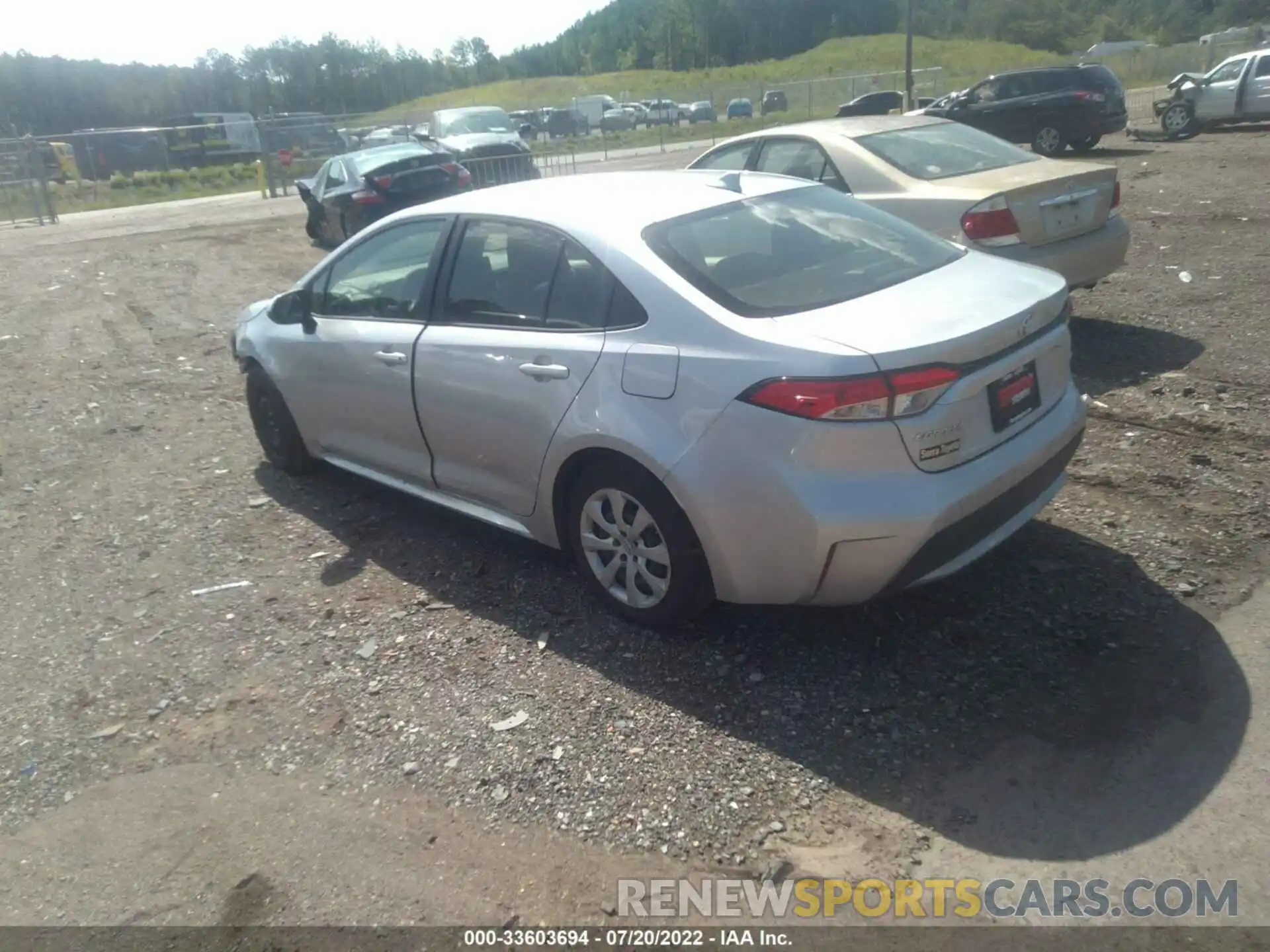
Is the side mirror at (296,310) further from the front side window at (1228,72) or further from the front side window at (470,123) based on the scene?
the front side window at (1228,72)

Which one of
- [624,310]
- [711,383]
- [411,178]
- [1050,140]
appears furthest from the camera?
[1050,140]

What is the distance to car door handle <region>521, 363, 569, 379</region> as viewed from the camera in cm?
399

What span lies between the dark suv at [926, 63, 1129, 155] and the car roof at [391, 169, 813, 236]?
60.2 ft

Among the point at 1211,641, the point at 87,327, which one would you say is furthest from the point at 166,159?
the point at 1211,641

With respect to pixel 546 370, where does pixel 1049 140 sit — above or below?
below

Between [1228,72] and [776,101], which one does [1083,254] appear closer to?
[1228,72]

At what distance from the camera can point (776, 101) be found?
44438mm

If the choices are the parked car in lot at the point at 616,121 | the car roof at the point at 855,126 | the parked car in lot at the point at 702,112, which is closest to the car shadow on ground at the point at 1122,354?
the car roof at the point at 855,126

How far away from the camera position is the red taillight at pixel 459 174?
15.7 metres

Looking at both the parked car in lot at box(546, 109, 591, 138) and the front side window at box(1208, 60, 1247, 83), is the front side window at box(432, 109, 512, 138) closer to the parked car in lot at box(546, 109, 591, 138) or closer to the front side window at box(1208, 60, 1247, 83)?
the parked car in lot at box(546, 109, 591, 138)

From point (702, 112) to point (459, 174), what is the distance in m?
35.1

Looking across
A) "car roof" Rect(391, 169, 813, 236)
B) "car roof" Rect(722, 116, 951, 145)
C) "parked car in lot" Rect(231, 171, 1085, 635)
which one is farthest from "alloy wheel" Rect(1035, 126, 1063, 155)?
"parked car in lot" Rect(231, 171, 1085, 635)

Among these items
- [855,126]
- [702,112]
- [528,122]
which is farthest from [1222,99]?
[702,112]

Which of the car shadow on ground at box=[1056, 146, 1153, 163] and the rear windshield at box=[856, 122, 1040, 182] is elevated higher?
the rear windshield at box=[856, 122, 1040, 182]
